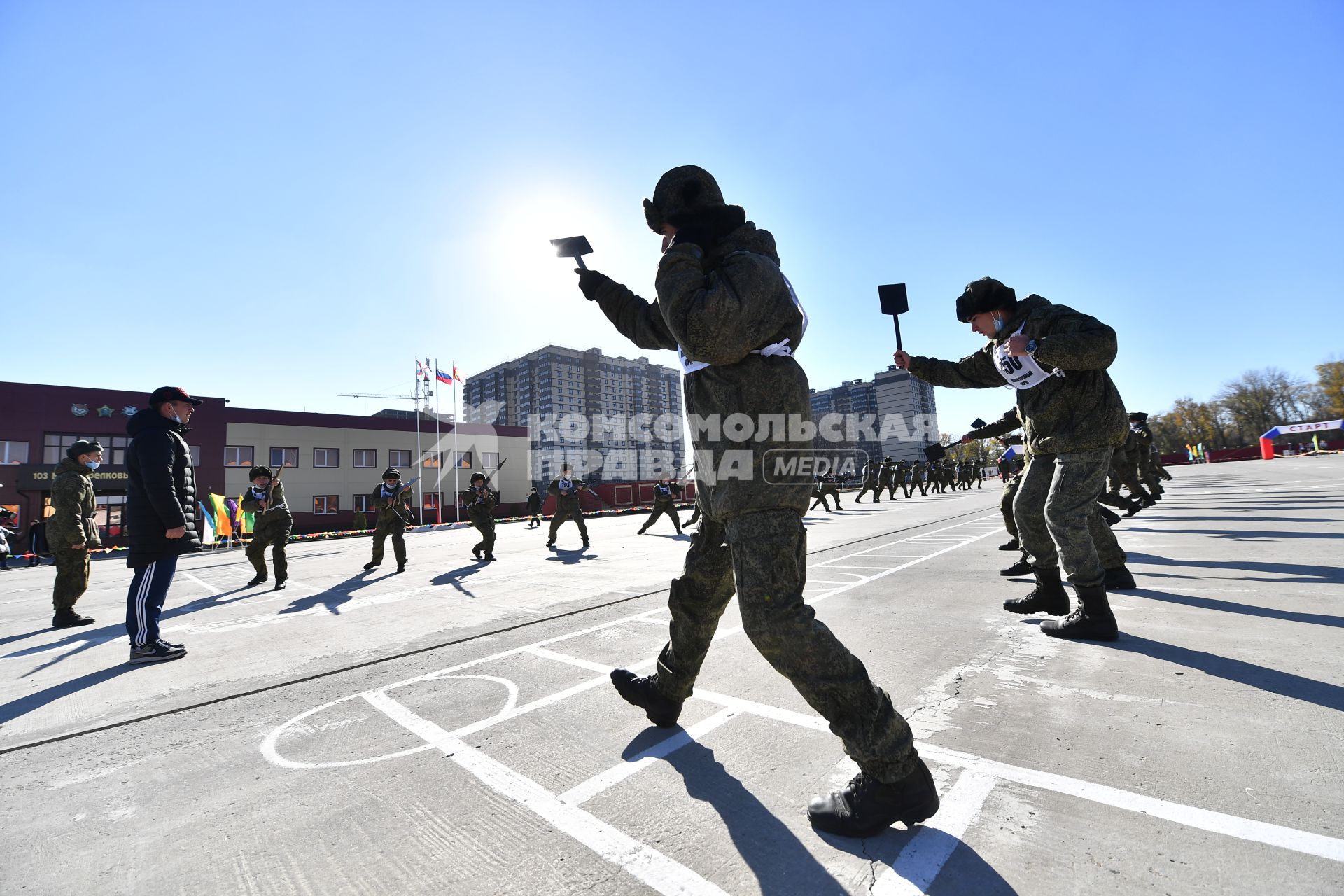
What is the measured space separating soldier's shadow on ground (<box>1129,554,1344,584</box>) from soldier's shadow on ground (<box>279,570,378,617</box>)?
26.7ft

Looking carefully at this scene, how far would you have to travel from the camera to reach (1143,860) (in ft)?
4.55

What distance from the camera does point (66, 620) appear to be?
563 centimetres

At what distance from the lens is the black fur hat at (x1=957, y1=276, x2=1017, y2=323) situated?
3.77 metres

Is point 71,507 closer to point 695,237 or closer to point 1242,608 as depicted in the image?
point 695,237

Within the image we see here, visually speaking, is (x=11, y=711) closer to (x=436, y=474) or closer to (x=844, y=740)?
(x=844, y=740)

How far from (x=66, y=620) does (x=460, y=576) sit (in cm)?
387

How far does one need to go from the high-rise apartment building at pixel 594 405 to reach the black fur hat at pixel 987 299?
103870 mm

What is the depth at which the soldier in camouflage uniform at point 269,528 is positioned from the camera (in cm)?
812

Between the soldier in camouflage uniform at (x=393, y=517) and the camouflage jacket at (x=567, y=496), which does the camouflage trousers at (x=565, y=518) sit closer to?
the camouflage jacket at (x=567, y=496)

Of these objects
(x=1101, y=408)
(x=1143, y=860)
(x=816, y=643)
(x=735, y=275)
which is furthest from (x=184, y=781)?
(x=1101, y=408)

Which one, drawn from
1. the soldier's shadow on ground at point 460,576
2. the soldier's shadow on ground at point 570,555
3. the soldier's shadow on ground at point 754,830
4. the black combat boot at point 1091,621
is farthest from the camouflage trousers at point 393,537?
the black combat boot at point 1091,621

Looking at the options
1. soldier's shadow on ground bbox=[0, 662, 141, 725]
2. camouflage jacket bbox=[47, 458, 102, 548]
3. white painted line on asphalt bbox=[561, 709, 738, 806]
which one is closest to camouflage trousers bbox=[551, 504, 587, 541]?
camouflage jacket bbox=[47, 458, 102, 548]

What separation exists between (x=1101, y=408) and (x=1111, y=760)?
238 cm

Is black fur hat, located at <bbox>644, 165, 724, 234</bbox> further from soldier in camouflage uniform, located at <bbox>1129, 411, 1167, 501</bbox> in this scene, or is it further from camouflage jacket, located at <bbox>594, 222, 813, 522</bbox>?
soldier in camouflage uniform, located at <bbox>1129, 411, 1167, 501</bbox>
